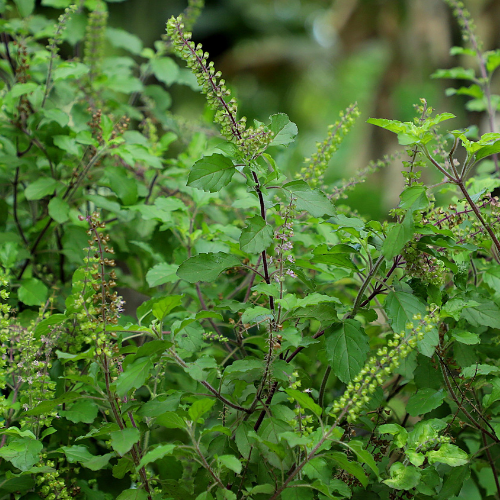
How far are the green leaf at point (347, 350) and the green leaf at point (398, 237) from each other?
136 millimetres

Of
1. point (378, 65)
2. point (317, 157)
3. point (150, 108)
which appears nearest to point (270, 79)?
point (378, 65)

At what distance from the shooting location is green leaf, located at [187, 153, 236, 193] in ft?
2.51

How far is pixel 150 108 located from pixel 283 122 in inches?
39.3

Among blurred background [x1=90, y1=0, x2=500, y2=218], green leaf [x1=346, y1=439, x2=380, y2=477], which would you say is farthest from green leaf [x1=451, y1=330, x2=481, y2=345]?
blurred background [x1=90, y1=0, x2=500, y2=218]

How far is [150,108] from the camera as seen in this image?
5.57ft

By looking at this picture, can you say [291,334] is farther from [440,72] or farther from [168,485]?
[440,72]

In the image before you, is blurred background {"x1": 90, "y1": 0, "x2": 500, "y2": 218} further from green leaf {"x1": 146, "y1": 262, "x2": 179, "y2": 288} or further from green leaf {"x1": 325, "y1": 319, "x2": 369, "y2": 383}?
green leaf {"x1": 325, "y1": 319, "x2": 369, "y2": 383}

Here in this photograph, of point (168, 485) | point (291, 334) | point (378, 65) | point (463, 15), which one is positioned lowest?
point (168, 485)

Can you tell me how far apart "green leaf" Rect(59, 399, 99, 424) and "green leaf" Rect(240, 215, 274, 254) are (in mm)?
408

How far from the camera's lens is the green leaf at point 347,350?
782 mm

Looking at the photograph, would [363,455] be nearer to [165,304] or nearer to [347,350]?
[347,350]

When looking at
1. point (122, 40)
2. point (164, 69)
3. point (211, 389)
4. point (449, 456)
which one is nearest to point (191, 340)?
point (211, 389)

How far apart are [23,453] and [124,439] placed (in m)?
0.20

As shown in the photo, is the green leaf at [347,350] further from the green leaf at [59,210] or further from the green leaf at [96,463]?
the green leaf at [59,210]
